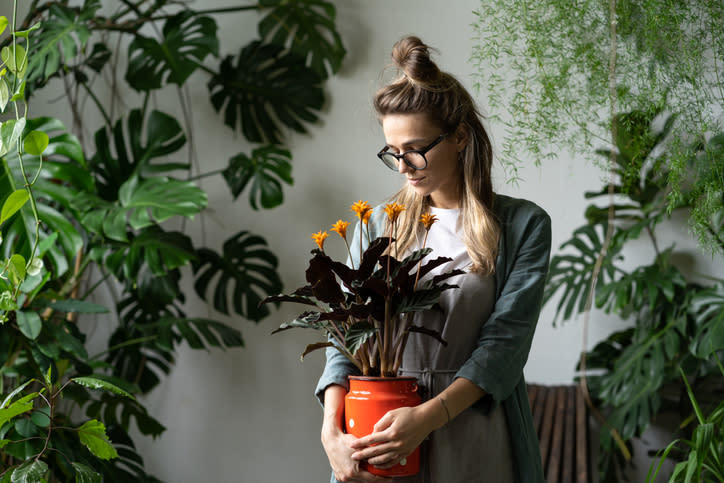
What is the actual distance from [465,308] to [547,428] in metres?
1.22

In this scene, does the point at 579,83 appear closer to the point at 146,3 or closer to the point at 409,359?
the point at 409,359

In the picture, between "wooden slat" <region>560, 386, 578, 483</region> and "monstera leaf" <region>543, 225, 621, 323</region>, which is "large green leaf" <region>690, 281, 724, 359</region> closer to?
"monstera leaf" <region>543, 225, 621, 323</region>

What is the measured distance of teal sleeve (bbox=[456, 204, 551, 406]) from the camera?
44.7 inches

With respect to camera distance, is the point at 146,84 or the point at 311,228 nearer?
the point at 146,84

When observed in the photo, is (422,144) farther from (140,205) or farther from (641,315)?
(641,315)

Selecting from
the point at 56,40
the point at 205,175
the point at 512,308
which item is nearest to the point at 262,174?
the point at 205,175

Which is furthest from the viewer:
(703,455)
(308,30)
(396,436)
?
(308,30)

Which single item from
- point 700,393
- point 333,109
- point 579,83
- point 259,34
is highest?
point 259,34

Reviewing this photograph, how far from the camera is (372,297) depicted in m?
1.06

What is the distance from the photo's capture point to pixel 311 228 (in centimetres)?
279

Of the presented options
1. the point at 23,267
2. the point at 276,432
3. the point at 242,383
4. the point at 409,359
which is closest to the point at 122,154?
the point at 242,383

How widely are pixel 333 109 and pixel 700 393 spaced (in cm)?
167

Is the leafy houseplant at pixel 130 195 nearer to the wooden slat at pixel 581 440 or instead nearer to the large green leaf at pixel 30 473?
the large green leaf at pixel 30 473

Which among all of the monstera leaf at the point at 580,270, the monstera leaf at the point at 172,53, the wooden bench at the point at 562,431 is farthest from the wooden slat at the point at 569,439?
the monstera leaf at the point at 172,53
